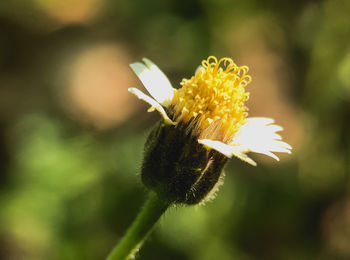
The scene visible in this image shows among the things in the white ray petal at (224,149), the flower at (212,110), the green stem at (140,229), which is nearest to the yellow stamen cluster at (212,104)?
the flower at (212,110)

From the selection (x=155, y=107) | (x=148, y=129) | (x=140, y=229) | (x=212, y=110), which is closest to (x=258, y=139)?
(x=212, y=110)

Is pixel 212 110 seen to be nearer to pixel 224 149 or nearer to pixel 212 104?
pixel 212 104

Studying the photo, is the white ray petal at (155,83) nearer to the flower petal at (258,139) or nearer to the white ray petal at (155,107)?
the white ray petal at (155,107)

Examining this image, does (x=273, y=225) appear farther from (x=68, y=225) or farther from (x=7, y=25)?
(x=7, y=25)

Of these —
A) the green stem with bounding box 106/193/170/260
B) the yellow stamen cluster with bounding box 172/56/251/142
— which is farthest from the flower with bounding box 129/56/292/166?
the green stem with bounding box 106/193/170/260

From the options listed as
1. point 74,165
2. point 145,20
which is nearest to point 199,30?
point 145,20

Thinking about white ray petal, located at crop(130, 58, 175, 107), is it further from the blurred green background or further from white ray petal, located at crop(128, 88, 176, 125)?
the blurred green background
